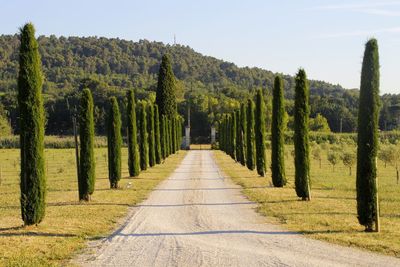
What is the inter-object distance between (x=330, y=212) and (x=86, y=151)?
9.57m

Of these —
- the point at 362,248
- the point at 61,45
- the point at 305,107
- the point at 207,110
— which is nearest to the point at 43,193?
the point at 362,248

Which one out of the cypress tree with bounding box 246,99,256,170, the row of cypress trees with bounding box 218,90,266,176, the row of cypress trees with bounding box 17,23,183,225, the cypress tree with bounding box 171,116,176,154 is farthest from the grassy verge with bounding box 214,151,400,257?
the cypress tree with bounding box 171,116,176,154

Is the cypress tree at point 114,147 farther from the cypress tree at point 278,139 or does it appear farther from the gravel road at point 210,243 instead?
the cypress tree at point 278,139

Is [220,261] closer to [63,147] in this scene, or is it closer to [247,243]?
[247,243]

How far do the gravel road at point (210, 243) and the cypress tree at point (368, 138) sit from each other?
7.09 ft

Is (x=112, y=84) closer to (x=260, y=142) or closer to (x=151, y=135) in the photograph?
(x=151, y=135)

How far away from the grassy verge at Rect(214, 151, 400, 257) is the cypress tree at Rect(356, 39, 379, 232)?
653 mm

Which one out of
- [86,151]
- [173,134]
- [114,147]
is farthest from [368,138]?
[173,134]

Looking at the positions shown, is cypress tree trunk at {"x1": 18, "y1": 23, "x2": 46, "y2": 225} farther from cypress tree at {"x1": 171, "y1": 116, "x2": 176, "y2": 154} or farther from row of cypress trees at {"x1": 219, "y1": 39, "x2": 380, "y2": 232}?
cypress tree at {"x1": 171, "y1": 116, "x2": 176, "y2": 154}

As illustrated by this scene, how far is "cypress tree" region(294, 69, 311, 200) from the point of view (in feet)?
66.7

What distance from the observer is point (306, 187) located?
20.2 m

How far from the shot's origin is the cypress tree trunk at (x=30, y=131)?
45.4ft

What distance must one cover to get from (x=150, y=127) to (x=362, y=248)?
33155 millimetres

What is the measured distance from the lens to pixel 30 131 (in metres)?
13.9
